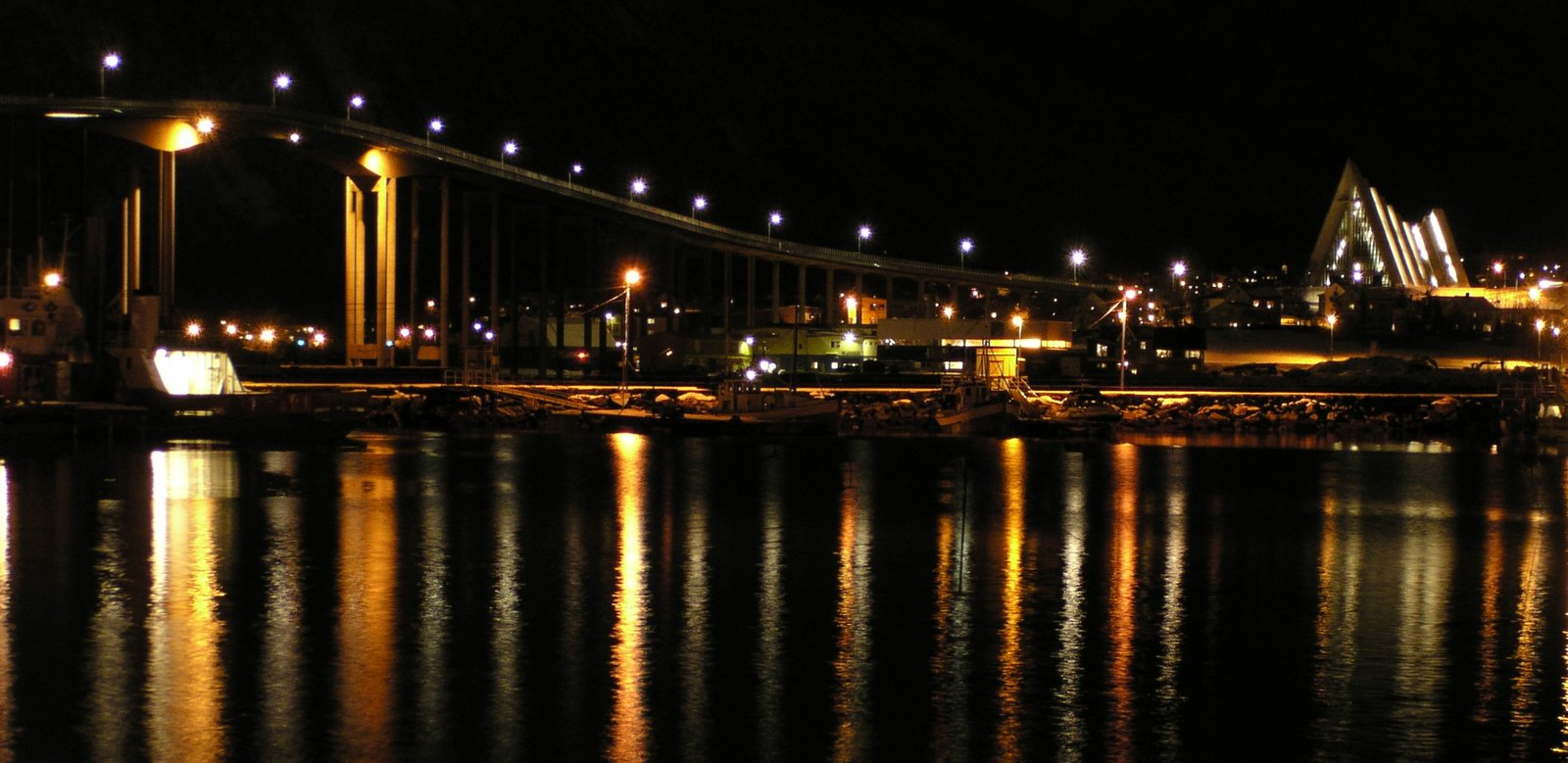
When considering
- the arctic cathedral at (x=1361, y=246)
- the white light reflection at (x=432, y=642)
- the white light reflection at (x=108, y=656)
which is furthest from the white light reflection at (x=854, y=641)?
the arctic cathedral at (x=1361, y=246)

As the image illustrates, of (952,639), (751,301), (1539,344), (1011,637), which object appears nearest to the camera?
(952,639)

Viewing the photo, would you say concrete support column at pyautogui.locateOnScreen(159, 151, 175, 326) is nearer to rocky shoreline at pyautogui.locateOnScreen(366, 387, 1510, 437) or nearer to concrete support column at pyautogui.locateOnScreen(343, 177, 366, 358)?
rocky shoreline at pyautogui.locateOnScreen(366, 387, 1510, 437)

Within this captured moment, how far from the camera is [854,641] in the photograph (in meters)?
15.6

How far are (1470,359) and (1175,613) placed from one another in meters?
75.1

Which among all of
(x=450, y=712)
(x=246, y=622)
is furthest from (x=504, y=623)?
(x=450, y=712)

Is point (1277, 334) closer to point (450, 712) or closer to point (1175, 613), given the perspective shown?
point (1175, 613)

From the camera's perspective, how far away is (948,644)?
15.5 m

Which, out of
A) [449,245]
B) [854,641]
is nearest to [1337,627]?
[854,641]

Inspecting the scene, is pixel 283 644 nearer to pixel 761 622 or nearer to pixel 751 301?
pixel 761 622

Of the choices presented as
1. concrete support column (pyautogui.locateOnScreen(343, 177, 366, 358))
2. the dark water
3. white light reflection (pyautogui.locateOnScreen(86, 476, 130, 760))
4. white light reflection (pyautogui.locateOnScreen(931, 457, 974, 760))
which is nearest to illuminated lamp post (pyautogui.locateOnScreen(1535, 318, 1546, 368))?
the dark water

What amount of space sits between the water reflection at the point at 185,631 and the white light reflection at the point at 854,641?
4478 mm

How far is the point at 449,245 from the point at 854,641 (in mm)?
74895

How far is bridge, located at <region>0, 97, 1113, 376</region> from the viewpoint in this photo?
192 ft

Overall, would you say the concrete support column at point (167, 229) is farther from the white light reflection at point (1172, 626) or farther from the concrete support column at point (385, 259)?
the white light reflection at point (1172, 626)
